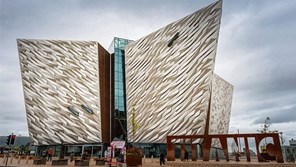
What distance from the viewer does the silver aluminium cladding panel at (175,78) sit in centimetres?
3519

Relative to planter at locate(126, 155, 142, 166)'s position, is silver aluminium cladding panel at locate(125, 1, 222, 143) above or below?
above

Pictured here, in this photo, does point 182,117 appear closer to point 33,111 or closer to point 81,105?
point 81,105

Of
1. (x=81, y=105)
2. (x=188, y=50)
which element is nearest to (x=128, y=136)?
(x=81, y=105)

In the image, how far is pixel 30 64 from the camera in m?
44.6

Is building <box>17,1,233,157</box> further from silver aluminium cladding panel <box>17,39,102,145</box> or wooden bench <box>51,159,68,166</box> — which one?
wooden bench <box>51,159,68,166</box>

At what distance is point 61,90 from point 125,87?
12344 millimetres

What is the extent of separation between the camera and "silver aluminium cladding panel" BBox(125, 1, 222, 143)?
1385 inches

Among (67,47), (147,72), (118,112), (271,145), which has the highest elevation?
(67,47)

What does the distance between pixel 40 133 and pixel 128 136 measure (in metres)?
15.4

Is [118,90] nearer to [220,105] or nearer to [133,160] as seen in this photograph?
[220,105]

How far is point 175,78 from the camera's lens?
38844 mm

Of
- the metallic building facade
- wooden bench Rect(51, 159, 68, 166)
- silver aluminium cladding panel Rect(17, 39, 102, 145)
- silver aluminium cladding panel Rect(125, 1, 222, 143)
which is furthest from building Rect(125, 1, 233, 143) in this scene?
wooden bench Rect(51, 159, 68, 166)

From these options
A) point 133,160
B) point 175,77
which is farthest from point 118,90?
point 133,160

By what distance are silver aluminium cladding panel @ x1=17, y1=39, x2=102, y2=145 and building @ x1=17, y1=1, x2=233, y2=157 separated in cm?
17
